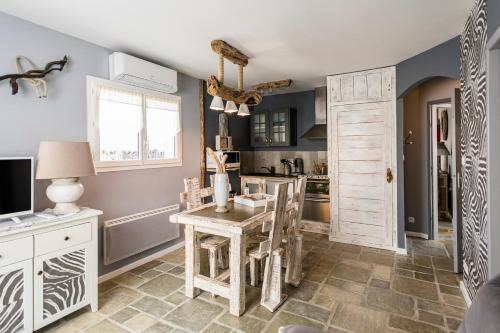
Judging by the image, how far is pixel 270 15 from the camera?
2396mm

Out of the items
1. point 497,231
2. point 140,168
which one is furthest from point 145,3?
point 497,231

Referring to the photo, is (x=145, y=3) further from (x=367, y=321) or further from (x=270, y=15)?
(x=367, y=321)

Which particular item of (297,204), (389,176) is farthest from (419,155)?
(297,204)

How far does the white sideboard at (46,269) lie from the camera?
192 centimetres

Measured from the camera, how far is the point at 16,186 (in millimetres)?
2164

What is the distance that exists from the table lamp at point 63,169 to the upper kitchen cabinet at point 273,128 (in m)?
3.68

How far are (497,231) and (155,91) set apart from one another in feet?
12.2

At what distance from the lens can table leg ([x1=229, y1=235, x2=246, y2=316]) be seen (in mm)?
2340

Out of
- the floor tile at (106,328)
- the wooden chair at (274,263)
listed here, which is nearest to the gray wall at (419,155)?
the wooden chair at (274,263)

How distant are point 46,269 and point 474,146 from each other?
11.8ft

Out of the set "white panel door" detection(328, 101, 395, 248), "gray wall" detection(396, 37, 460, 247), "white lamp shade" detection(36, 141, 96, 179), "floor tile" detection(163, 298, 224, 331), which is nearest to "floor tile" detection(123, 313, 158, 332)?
"floor tile" detection(163, 298, 224, 331)

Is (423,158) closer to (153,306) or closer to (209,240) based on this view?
(209,240)

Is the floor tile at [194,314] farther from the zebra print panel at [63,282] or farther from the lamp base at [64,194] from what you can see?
the lamp base at [64,194]

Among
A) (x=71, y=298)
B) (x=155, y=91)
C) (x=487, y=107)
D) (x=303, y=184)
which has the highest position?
(x=155, y=91)
